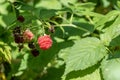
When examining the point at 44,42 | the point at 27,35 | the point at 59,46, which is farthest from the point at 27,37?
the point at 59,46

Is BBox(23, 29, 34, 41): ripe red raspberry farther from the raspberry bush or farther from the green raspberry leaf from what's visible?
the green raspberry leaf

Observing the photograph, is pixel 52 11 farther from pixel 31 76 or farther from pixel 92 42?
pixel 31 76

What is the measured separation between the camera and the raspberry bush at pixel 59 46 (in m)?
1.87

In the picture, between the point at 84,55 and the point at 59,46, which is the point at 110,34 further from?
the point at 59,46

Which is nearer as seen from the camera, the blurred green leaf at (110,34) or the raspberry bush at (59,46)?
the raspberry bush at (59,46)

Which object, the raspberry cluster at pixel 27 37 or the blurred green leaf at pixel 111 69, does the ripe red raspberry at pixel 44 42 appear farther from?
the blurred green leaf at pixel 111 69

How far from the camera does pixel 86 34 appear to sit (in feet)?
8.46

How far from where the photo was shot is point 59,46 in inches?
95.4

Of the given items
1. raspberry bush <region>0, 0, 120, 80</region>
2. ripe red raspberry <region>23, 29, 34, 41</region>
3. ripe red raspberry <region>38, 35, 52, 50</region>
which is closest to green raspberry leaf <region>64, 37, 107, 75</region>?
raspberry bush <region>0, 0, 120, 80</region>

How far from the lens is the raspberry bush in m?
1.87

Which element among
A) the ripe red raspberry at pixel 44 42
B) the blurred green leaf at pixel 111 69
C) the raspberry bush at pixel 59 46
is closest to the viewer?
the blurred green leaf at pixel 111 69

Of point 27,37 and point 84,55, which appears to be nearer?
point 84,55

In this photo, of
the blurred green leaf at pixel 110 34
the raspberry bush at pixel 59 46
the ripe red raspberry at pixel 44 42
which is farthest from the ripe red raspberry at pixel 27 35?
the blurred green leaf at pixel 110 34

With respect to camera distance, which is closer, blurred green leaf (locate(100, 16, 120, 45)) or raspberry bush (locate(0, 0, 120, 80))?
raspberry bush (locate(0, 0, 120, 80))
